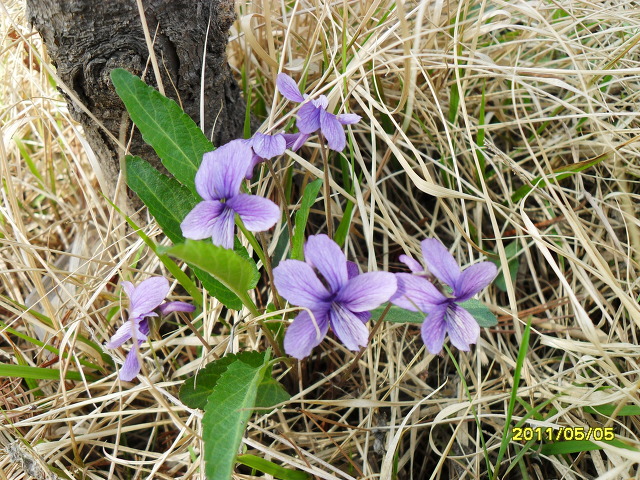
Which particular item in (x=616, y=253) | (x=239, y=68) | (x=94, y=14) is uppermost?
(x=94, y=14)

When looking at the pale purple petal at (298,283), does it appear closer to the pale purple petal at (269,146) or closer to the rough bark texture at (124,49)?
the pale purple petal at (269,146)

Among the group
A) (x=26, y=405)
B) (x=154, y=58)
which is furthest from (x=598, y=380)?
(x=26, y=405)

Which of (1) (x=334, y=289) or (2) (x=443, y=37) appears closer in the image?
(1) (x=334, y=289)

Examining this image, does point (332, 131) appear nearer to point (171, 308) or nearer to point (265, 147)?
point (265, 147)

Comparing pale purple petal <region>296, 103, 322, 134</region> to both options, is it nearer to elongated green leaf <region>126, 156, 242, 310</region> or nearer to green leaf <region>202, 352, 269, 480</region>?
elongated green leaf <region>126, 156, 242, 310</region>

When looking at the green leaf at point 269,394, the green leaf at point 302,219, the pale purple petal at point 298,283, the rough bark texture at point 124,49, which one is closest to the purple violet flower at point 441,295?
the pale purple petal at point 298,283

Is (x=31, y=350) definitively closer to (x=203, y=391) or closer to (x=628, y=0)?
(x=203, y=391)

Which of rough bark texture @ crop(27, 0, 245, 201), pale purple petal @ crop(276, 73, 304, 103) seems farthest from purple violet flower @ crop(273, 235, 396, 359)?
rough bark texture @ crop(27, 0, 245, 201)
